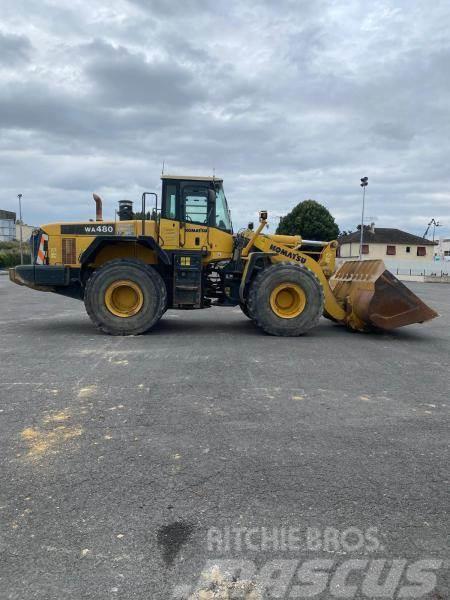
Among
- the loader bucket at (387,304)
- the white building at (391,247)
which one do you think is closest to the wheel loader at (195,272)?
the loader bucket at (387,304)

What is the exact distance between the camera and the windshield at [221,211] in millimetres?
10125

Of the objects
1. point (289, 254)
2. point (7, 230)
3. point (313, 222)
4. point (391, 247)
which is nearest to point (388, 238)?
point (391, 247)

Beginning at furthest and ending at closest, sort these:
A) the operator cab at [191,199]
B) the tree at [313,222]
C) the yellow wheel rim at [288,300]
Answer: the tree at [313,222] → the operator cab at [191,199] → the yellow wheel rim at [288,300]

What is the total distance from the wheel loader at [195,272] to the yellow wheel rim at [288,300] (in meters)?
0.02

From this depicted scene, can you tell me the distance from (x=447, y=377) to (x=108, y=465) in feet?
15.6

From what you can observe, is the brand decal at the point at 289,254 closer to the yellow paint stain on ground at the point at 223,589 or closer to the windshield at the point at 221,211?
the windshield at the point at 221,211

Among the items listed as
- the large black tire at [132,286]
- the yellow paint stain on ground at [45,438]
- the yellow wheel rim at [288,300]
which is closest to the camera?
the yellow paint stain on ground at [45,438]

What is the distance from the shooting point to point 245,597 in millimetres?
2389

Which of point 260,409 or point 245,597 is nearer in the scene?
point 245,597

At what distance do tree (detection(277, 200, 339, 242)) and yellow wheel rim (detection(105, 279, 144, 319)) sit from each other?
149 ft

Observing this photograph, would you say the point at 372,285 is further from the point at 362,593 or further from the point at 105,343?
the point at 362,593

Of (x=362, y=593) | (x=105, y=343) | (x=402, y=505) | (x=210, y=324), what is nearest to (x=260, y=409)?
(x=402, y=505)

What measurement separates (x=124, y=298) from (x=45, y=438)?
18.9 feet

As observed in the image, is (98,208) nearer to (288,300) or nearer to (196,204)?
(196,204)
